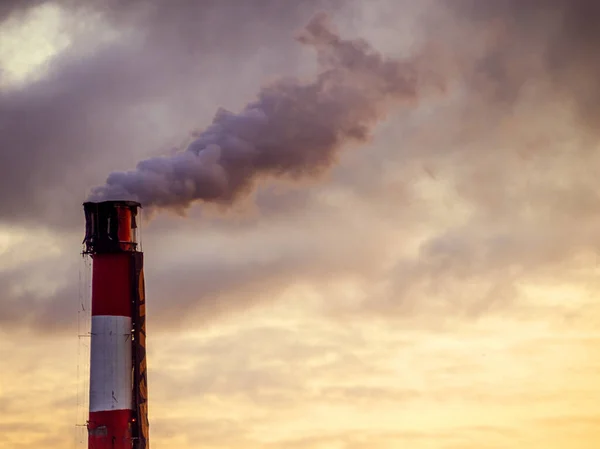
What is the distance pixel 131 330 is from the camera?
48.1 meters

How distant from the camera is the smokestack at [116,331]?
155 ft

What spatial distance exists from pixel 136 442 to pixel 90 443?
1.95m

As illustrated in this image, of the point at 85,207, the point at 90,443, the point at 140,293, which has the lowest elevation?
the point at 90,443

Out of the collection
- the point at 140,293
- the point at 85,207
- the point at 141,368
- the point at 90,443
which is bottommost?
the point at 90,443

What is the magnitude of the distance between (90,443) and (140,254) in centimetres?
818

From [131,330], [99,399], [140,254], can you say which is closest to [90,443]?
[99,399]

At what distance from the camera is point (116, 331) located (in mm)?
47625

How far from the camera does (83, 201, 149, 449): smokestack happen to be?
155 ft

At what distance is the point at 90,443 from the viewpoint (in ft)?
154

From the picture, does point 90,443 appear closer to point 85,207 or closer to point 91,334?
point 91,334

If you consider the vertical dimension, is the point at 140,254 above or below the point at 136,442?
above

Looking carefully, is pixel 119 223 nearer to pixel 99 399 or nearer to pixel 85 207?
pixel 85 207

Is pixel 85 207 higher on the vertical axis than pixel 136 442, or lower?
higher

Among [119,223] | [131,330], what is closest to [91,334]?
[131,330]
